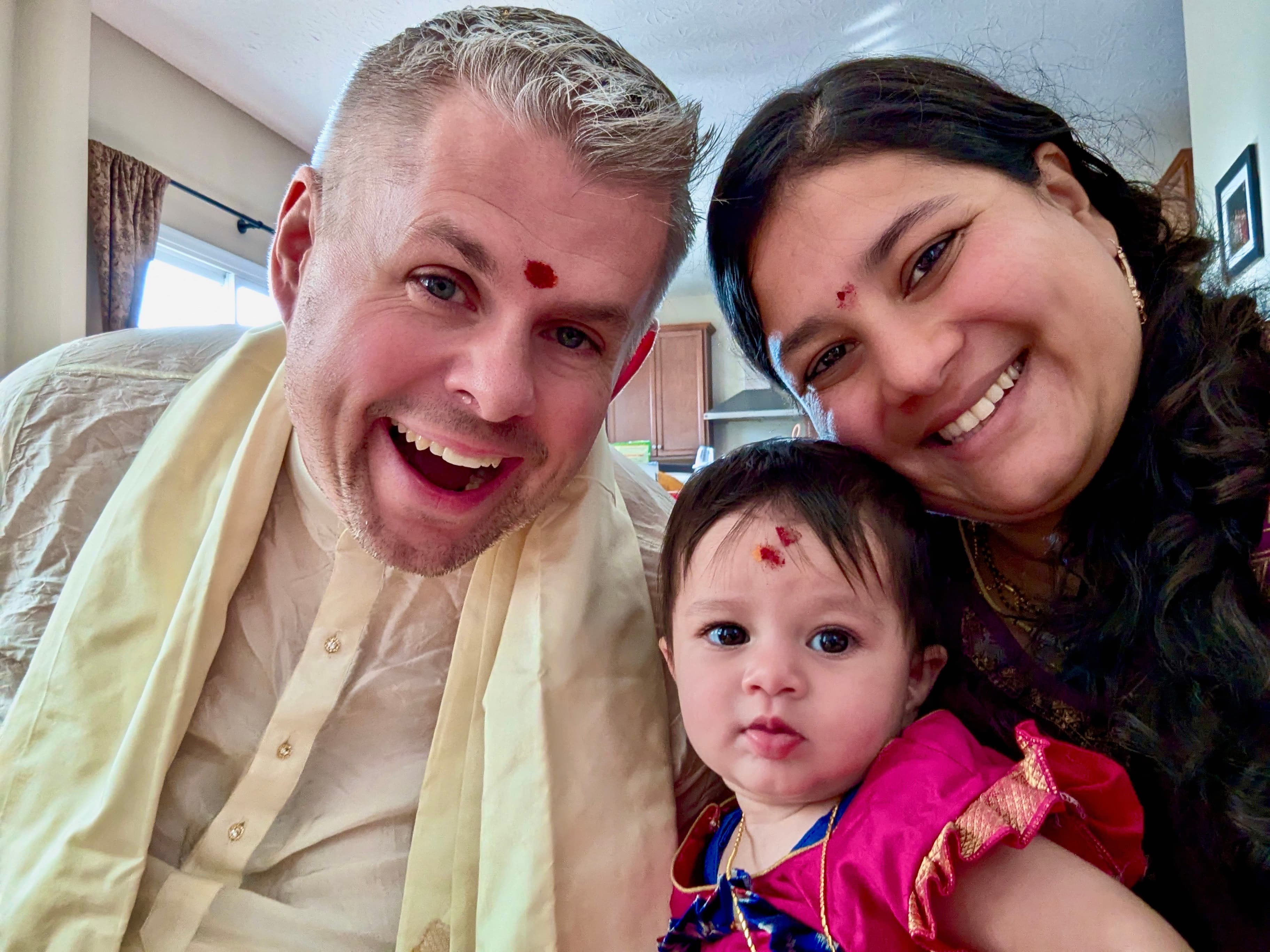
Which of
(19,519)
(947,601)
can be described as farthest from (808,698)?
(19,519)

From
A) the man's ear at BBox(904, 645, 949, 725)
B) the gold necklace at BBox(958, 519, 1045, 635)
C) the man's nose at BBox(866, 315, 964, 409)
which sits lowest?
the man's ear at BBox(904, 645, 949, 725)

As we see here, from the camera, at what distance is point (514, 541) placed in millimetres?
1327

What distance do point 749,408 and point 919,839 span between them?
23.8 feet

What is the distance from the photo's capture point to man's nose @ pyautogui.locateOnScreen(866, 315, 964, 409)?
3.34 ft

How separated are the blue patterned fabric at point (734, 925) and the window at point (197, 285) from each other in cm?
473

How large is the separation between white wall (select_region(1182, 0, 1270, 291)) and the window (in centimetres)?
492

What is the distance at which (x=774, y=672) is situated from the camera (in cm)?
98

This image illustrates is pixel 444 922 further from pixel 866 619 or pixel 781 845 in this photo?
pixel 866 619

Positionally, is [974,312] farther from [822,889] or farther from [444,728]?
[444,728]

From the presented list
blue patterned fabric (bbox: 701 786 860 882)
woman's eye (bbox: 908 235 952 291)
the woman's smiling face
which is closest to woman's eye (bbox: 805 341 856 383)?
the woman's smiling face

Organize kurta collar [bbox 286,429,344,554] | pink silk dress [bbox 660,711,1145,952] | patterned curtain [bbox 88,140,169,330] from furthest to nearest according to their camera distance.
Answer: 1. patterned curtain [bbox 88,140,169,330]
2. kurta collar [bbox 286,429,344,554]
3. pink silk dress [bbox 660,711,1145,952]

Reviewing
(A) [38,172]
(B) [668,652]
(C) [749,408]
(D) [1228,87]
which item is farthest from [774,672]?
(C) [749,408]

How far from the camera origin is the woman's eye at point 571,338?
1226 millimetres

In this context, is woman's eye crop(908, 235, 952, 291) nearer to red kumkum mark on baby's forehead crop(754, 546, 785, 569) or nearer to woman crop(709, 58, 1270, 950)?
woman crop(709, 58, 1270, 950)
